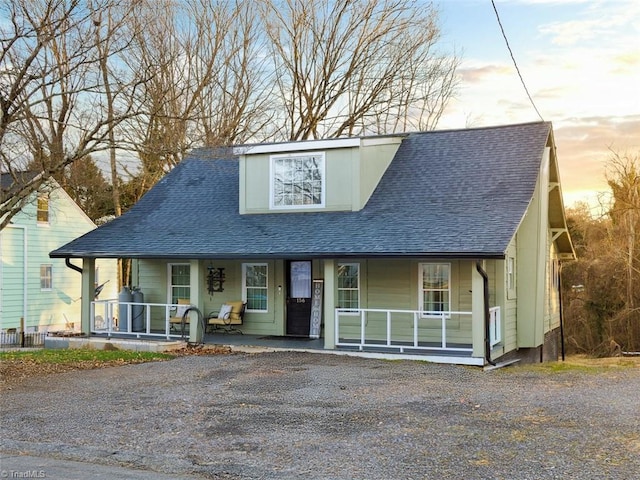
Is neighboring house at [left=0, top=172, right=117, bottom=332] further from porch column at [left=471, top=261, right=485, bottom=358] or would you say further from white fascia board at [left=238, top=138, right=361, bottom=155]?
porch column at [left=471, top=261, right=485, bottom=358]

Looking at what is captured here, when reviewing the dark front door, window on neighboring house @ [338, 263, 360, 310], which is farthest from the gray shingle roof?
the dark front door

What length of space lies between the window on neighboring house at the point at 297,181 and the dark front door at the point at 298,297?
1604 millimetres

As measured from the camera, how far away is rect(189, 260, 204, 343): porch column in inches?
678

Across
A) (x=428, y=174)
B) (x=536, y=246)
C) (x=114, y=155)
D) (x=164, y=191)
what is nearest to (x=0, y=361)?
(x=164, y=191)

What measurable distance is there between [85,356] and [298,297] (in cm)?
551

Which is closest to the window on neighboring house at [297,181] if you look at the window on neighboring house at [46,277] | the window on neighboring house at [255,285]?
the window on neighboring house at [255,285]

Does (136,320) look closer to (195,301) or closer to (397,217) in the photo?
(195,301)

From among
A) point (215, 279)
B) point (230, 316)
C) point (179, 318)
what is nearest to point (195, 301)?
point (230, 316)

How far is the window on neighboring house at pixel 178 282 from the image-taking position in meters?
19.8

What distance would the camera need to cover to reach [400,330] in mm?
16891

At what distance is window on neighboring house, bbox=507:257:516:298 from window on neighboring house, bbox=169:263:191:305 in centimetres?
871

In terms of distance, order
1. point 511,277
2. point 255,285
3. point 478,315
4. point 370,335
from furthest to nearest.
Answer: point 255,285 < point 511,277 < point 370,335 < point 478,315
